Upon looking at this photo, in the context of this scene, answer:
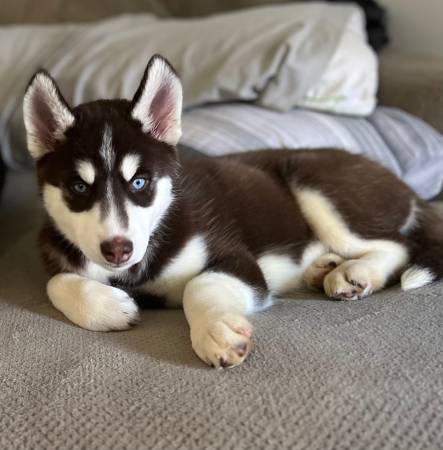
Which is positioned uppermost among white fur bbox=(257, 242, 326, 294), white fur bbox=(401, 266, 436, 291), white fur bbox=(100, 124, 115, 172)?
white fur bbox=(100, 124, 115, 172)

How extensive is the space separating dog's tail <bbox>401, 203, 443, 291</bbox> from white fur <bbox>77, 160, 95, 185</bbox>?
2.72ft

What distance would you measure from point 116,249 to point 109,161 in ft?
0.68

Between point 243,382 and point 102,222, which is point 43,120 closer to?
point 102,222

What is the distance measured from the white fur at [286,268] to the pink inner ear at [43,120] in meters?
0.67

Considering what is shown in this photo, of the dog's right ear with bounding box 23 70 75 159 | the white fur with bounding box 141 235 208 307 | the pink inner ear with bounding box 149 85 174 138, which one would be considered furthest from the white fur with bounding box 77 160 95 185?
the white fur with bounding box 141 235 208 307

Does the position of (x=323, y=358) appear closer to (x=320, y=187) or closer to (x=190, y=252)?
(x=190, y=252)

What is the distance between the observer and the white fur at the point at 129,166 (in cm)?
135

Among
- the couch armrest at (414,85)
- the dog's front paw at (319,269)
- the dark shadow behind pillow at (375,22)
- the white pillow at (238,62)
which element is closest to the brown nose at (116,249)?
the dog's front paw at (319,269)

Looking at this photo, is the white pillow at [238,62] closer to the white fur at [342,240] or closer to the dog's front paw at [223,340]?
the white fur at [342,240]

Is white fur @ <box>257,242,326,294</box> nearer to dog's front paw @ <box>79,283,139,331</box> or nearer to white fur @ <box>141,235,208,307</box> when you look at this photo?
white fur @ <box>141,235,208,307</box>

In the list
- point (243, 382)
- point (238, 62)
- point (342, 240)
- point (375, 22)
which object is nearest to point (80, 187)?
point (243, 382)

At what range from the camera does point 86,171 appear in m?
1.34

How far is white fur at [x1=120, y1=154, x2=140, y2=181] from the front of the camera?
1.35 metres

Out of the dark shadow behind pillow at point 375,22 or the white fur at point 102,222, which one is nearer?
the white fur at point 102,222
